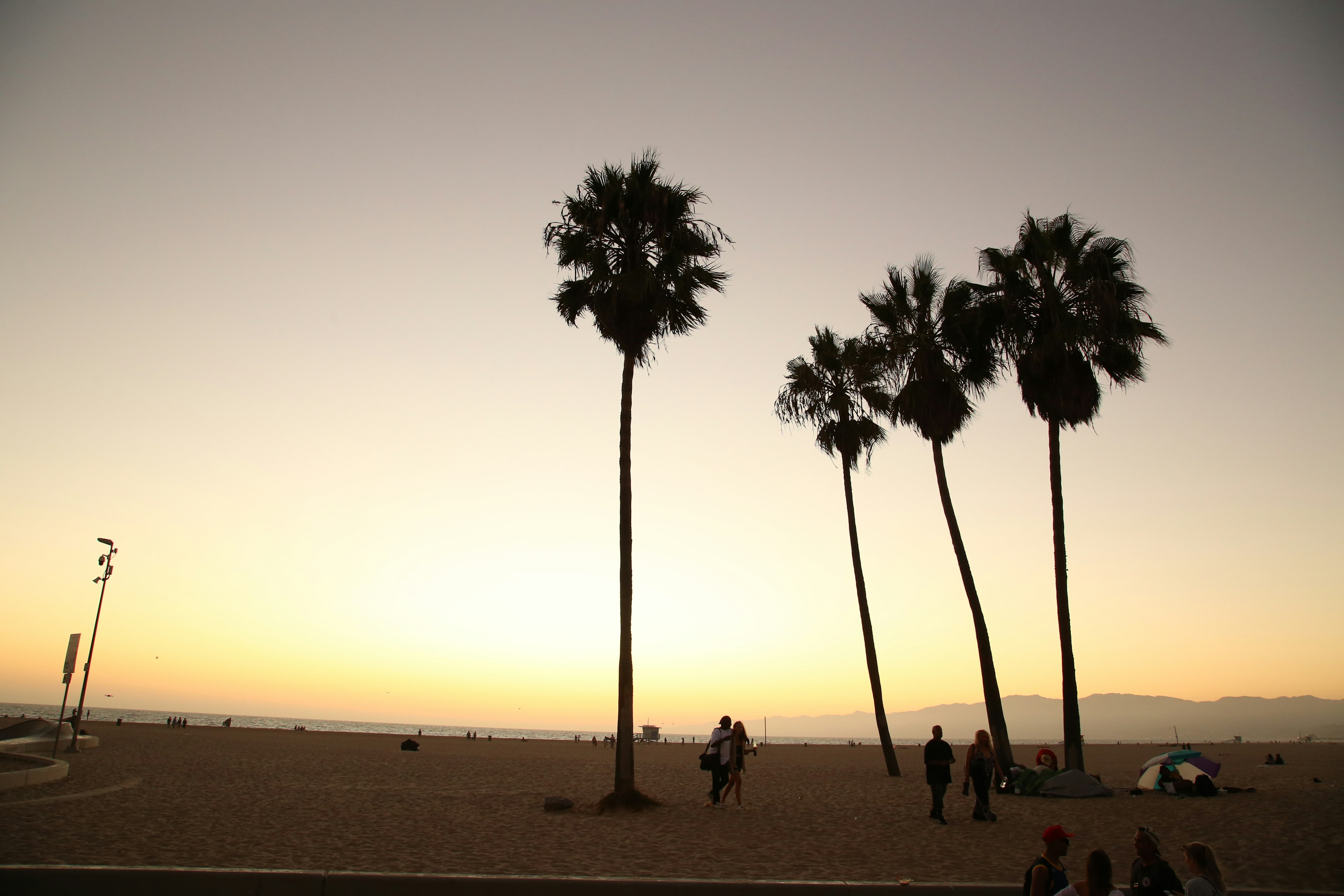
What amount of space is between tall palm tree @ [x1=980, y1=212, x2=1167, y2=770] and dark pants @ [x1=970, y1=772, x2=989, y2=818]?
676 centimetres

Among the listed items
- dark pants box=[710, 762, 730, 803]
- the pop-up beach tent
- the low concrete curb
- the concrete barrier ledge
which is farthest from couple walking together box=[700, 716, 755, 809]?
the low concrete curb

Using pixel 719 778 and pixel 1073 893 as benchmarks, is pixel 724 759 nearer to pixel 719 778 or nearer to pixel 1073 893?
pixel 719 778

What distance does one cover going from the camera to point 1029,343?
2092 cm

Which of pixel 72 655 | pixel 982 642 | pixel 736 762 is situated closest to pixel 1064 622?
pixel 982 642

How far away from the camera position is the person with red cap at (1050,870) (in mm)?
5906

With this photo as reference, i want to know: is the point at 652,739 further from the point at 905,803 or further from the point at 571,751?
the point at 905,803

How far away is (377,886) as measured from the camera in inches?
290

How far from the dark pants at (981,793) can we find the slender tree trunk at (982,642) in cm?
557

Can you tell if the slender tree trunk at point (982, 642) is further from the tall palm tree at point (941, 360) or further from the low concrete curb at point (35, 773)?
the low concrete curb at point (35, 773)

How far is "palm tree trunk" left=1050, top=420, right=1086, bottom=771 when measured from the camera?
18.6 m

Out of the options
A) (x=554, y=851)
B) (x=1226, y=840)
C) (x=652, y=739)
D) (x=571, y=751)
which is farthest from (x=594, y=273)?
(x=652, y=739)

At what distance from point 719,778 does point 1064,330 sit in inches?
566

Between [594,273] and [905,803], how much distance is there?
1365 cm

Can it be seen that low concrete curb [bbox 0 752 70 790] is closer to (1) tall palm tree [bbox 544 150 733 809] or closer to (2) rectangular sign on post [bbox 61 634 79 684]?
(2) rectangular sign on post [bbox 61 634 79 684]
